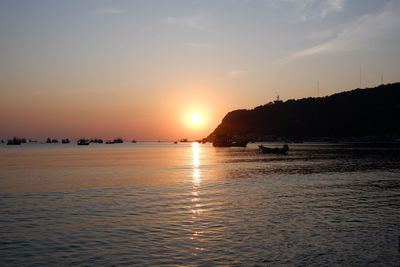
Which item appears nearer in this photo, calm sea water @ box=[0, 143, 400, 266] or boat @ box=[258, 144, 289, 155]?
calm sea water @ box=[0, 143, 400, 266]

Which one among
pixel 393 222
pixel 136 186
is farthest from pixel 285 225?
pixel 136 186

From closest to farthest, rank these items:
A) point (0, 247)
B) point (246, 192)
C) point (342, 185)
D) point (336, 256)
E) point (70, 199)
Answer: point (336, 256)
point (0, 247)
point (70, 199)
point (246, 192)
point (342, 185)

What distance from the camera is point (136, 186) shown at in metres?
41.5

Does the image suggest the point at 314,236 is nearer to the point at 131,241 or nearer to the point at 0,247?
the point at 131,241

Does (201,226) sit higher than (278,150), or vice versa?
(278,150)

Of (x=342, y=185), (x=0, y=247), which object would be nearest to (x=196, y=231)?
(x=0, y=247)

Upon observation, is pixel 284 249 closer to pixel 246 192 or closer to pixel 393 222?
pixel 393 222

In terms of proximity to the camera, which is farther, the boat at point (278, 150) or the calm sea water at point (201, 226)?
the boat at point (278, 150)

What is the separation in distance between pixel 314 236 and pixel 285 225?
2.80 meters

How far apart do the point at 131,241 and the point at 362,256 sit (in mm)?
11553

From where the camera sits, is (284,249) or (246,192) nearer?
(284,249)

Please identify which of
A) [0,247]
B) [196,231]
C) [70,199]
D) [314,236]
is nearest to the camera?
[0,247]

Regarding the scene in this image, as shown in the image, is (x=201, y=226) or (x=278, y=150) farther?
(x=278, y=150)

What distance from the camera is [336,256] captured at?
15.6 m
